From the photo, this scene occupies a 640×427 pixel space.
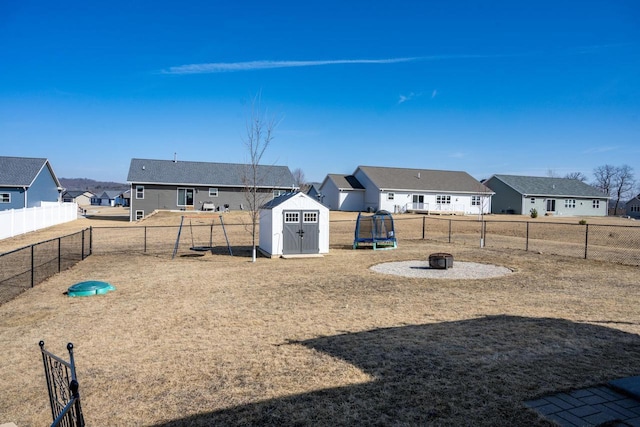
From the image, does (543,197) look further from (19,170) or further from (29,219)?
(19,170)

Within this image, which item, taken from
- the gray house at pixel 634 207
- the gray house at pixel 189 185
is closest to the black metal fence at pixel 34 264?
the gray house at pixel 189 185

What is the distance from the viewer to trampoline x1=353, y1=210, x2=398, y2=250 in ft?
69.8

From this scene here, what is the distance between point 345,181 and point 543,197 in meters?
25.0

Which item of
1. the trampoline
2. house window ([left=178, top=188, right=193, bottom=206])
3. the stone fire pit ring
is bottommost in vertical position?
the stone fire pit ring

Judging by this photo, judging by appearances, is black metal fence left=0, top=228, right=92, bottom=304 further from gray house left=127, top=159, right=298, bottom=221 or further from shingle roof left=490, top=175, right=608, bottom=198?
shingle roof left=490, top=175, right=608, bottom=198

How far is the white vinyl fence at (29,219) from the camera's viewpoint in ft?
78.8

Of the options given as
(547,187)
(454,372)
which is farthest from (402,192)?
(454,372)

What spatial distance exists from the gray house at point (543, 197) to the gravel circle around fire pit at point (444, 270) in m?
39.8

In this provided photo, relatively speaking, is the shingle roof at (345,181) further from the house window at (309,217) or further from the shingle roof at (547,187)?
the house window at (309,217)

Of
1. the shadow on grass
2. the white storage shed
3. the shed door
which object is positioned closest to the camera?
the shadow on grass

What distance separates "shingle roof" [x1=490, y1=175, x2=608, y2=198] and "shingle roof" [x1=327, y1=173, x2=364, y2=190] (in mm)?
19272

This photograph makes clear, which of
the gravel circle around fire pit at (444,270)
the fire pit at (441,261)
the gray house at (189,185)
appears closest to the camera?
the gravel circle around fire pit at (444,270)

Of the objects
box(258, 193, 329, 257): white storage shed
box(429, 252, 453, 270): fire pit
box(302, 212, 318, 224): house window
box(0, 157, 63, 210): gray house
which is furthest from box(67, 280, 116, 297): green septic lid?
box(0, 157, 63, 210): gray house

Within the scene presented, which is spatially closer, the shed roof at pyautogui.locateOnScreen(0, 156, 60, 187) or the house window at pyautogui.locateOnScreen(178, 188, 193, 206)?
the shed roof at pyautogui.locateOnScreen(0, 156, 60, 187)
